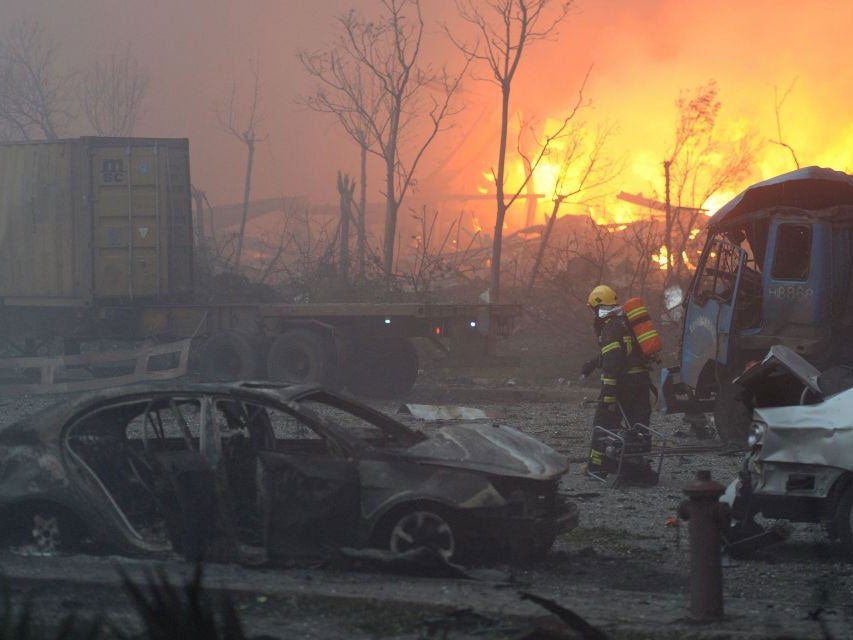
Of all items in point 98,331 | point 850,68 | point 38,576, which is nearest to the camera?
point 38,576

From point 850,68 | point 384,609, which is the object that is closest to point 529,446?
point 384,609

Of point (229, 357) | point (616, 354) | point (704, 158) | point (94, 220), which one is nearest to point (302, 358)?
point (229, 357)

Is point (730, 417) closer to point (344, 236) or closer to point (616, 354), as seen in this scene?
point (616, 354)

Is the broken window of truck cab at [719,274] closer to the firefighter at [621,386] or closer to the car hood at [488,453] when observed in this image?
the firefighter at [621,386]

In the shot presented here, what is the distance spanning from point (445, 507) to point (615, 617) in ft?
4.39

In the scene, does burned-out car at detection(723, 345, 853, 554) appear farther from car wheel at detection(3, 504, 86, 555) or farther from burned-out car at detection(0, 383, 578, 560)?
car wheel at detection(3, 504, 86, 555)

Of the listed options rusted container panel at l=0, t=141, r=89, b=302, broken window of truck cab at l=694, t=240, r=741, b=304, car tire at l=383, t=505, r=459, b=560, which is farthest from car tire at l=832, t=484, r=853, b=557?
rusted container panel at l=0, t=141, r=89, b=302

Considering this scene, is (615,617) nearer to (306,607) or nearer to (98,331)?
(306,607)

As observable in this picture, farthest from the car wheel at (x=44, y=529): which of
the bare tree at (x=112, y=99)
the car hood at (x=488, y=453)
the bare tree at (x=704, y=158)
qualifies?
the bare tree at (x=112, y=99)

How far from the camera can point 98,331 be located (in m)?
17.0

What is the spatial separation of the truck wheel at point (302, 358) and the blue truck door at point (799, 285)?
21.0 ft

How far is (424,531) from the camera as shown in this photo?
629cm

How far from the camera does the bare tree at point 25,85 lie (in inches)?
1297

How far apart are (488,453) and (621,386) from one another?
3226 millimetres
